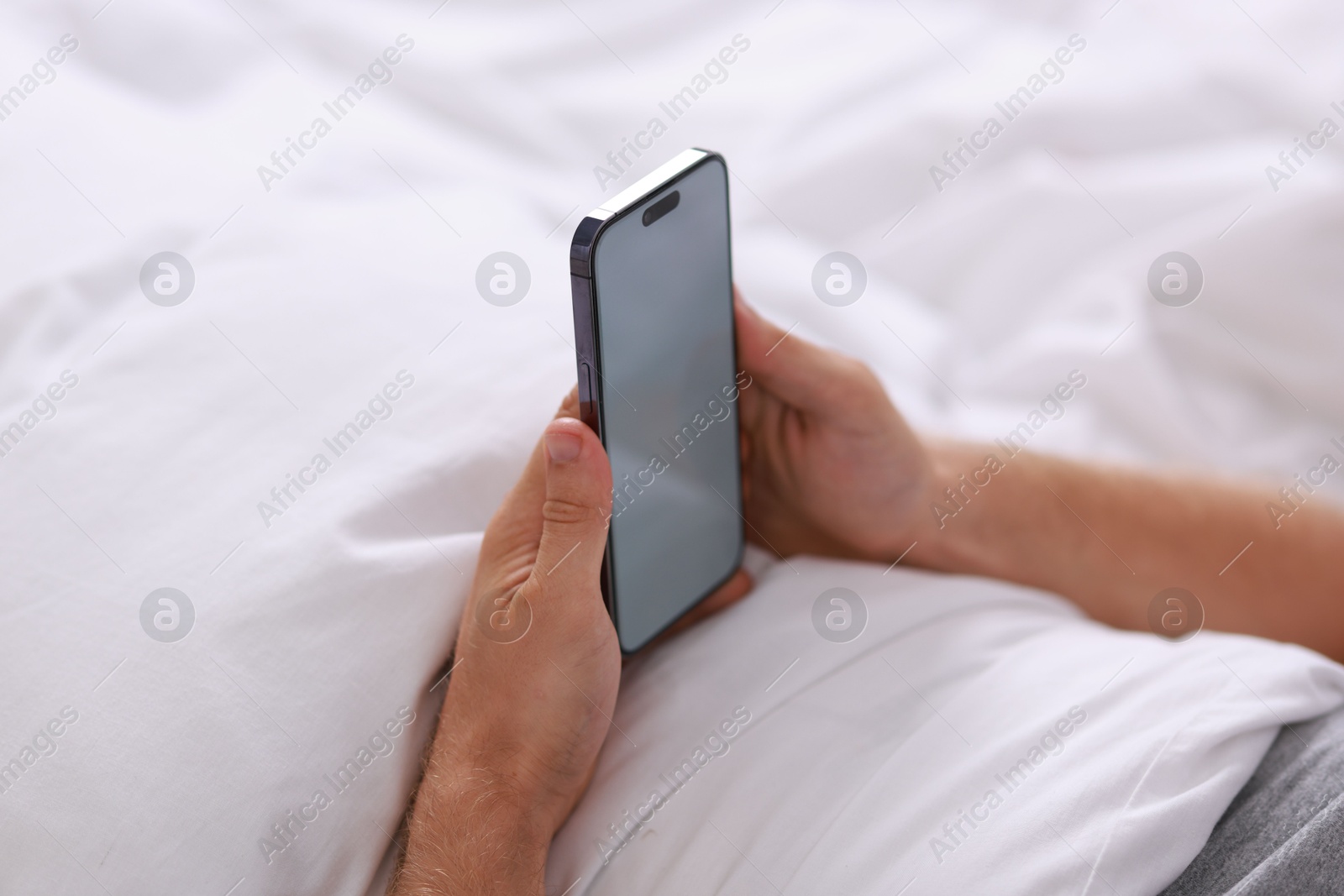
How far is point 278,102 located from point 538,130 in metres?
0.26

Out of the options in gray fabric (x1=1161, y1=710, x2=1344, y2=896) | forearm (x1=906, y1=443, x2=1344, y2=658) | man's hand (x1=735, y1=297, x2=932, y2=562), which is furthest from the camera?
forearm (x1=906, y1=443, x2=1344, y2=658)

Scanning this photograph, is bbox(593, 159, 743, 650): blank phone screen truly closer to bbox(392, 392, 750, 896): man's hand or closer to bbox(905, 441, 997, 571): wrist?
bbox(392, 392, 750, 896): man's hand

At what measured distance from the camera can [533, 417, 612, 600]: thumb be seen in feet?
2.05

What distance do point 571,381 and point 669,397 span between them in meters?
0.11

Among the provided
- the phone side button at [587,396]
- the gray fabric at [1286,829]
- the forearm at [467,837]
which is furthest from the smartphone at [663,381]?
the gray fabric at [1286,829]

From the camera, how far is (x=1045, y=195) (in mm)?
1108

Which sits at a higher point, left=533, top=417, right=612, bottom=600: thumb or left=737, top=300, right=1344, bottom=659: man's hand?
left=533, top=417, right=612, bottom=600: thumb

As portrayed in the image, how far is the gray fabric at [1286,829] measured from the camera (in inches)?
23.4

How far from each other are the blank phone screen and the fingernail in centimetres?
4

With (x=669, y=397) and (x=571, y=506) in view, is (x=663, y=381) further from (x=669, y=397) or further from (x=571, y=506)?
(x=571, y=506)

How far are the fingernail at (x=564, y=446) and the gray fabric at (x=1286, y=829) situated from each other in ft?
1.48

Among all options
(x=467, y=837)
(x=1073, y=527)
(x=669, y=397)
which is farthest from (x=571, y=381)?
(x=1073, y=527)

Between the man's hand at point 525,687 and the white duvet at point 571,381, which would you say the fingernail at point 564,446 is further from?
the white duvet at point 571,381

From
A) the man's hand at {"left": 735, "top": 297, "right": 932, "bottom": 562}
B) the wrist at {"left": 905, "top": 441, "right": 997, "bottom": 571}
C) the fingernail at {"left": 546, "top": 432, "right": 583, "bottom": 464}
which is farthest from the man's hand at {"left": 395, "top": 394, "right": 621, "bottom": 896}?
the wrist at {"left": 905, "top": 441, "right": 997, "bottom": 571}
